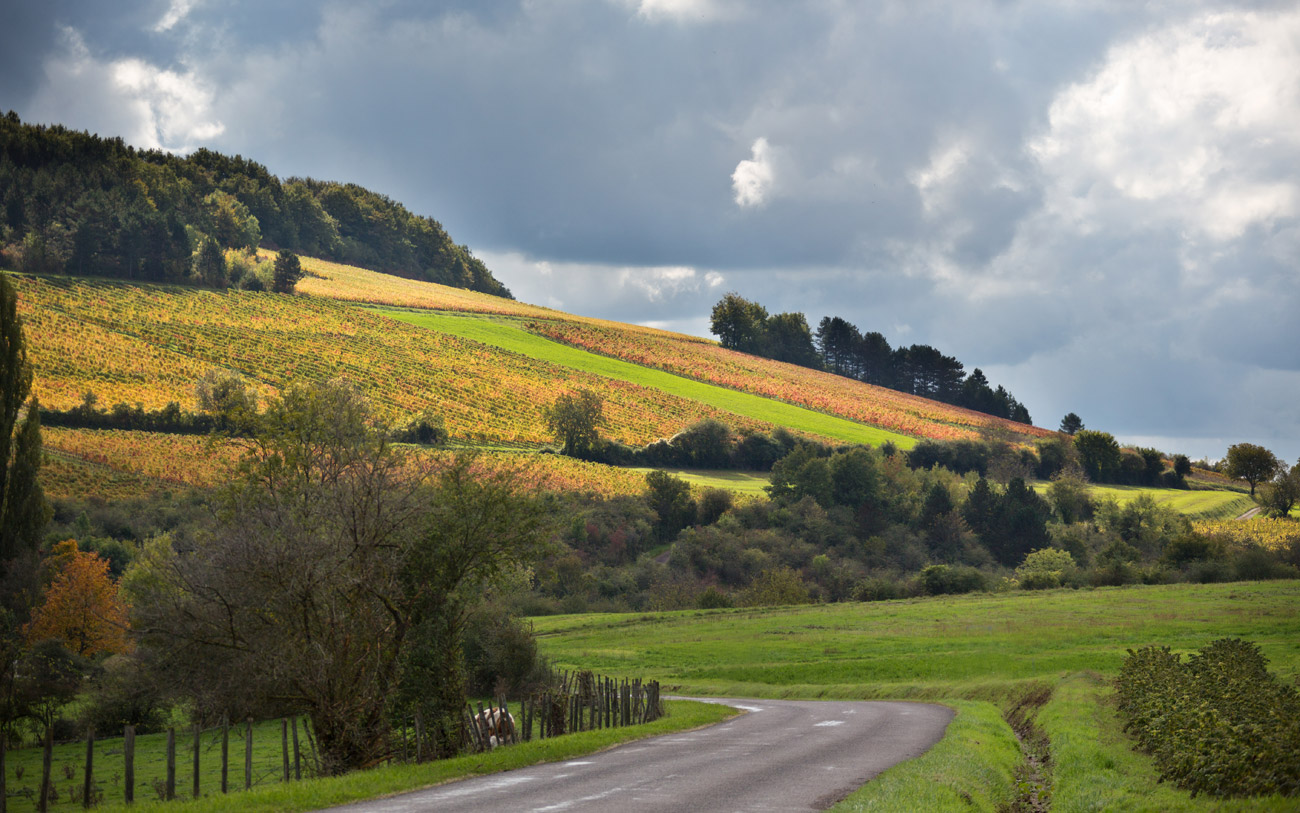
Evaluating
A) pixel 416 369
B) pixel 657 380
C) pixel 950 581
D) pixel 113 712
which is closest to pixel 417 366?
pixel 416 369

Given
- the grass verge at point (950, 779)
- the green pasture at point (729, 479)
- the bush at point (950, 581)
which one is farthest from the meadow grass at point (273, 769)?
the green pasture at point (729, 479)

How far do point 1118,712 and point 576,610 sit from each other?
69.0 m

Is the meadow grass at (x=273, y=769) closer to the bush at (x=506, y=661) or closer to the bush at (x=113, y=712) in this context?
the bush at (x=113, y=712)

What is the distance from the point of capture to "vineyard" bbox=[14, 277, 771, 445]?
10834cm

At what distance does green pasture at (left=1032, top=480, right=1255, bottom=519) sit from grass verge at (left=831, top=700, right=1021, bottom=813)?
4350 inches

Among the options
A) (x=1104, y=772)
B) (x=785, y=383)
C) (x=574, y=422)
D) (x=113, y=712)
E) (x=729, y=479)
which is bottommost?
(x=113, y=712)

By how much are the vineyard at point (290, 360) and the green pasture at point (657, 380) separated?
4.27m

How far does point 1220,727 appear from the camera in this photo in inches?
643

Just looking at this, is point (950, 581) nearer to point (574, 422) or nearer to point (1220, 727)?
point (574, 422)

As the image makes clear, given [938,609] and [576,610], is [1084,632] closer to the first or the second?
[938,609]

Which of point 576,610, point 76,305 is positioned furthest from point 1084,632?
point 76,305

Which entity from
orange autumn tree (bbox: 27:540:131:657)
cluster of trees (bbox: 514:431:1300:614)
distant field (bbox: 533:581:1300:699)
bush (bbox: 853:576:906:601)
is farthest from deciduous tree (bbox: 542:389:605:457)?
orange autumn tree (bbox: 27:540:131:657)

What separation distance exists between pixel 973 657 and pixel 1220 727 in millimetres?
39217

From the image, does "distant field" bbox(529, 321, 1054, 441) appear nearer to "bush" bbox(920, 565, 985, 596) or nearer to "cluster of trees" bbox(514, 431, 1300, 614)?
"cluster of trees" bbox(514, 431, 1300, 614)
